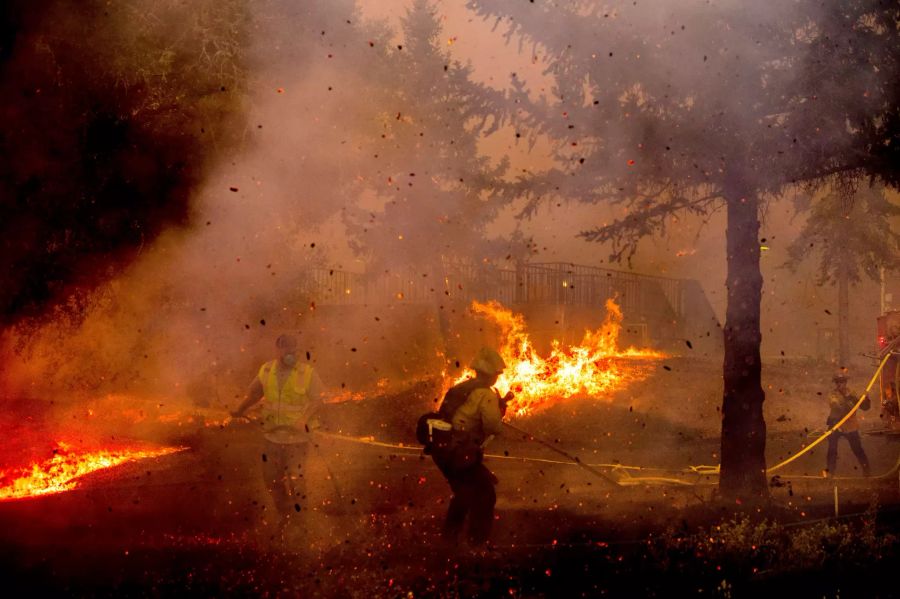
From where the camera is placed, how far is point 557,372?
46.5 ft

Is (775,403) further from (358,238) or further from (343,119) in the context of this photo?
(358,238)

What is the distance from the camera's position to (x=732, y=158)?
23.9ft

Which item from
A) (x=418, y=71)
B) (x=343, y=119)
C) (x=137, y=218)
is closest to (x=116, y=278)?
(x=137, y=218)

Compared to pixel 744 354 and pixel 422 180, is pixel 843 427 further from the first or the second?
pixel 422 180

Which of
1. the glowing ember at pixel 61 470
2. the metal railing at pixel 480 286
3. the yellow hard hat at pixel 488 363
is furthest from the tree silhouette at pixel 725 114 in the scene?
the metal railing at pixel 480 286

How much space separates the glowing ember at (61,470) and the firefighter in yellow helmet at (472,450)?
503cm

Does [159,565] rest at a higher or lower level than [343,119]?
lower

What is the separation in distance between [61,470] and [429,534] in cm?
563

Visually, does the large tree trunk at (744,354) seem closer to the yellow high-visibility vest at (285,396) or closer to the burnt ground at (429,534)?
the burnt ground at (429,534)

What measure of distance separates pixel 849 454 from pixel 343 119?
456 inches

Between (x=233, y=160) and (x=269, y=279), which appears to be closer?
(x=233, y=160)

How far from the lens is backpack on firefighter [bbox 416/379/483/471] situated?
626cm

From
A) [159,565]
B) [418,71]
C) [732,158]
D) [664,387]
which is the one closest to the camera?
[159,565]

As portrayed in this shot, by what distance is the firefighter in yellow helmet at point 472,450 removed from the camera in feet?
20.5
